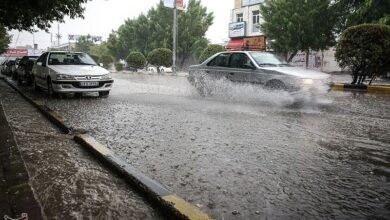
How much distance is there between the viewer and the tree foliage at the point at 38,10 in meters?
11.4

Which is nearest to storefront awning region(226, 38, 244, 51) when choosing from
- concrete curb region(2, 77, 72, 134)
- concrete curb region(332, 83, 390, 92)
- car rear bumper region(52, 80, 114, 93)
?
concrete curb region(332, 83, 390, 92)

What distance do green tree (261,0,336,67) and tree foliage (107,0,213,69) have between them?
22.0 meters

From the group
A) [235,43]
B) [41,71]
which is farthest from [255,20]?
[41,71]

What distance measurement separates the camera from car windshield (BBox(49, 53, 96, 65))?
41.5ft

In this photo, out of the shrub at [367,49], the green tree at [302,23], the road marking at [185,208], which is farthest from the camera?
the green tree at [302,23]

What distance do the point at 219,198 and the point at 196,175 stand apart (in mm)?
696

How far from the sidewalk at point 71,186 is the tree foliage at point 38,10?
7.08 m

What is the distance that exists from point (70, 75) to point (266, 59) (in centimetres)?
597

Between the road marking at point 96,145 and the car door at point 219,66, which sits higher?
the car door at point 219,66

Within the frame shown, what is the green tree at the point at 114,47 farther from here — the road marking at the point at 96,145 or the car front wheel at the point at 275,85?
the road marking at the point at 96,145

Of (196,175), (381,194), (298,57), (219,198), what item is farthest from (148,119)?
(298,57)

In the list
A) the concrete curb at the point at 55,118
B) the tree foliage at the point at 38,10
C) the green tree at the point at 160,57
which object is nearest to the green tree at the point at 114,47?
the green tree at the point at 160,57

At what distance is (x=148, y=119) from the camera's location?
7621 millimetres

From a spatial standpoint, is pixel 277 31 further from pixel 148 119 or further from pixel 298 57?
pixel 148 119
